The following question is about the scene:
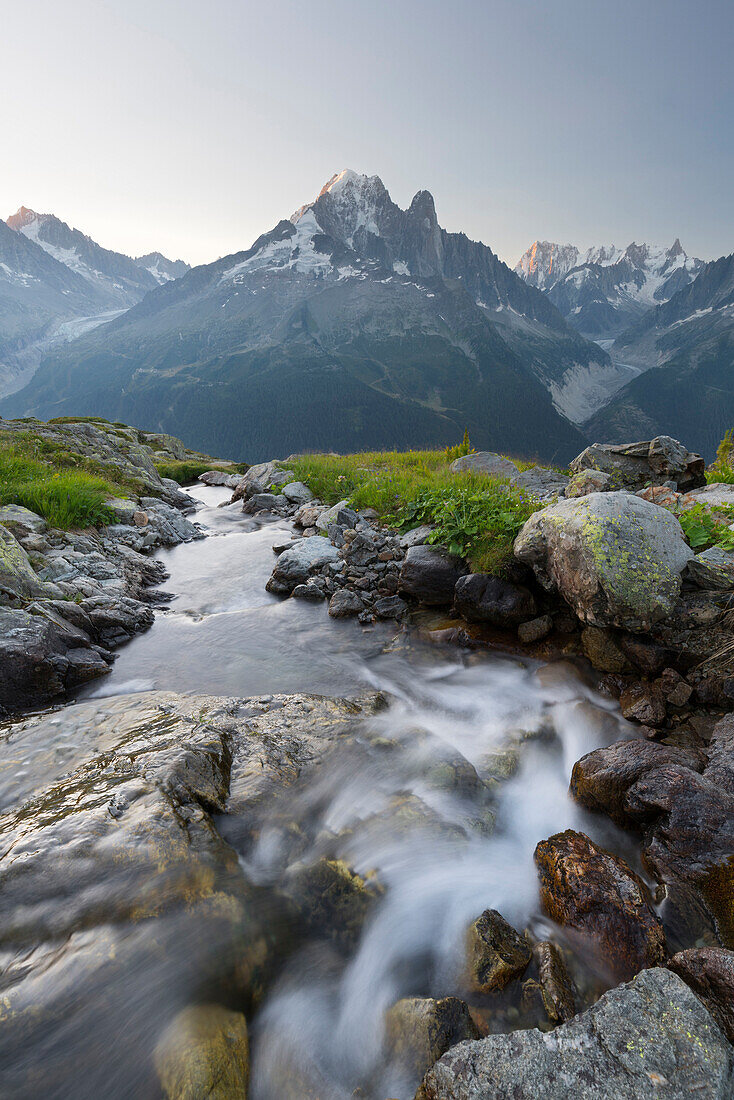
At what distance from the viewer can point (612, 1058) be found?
2457mm

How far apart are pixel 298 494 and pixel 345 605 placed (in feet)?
37.1

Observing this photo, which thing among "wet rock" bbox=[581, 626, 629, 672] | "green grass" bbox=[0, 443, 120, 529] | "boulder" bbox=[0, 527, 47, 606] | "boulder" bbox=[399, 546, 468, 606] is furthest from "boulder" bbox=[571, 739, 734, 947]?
"green grass" bbox=[0, 443, 120, 529]

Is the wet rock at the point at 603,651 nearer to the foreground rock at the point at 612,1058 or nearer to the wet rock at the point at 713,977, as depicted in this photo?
the wet rock at the point at 713,977

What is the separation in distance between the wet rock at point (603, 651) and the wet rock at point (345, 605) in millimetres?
4490

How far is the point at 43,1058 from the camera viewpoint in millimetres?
2834

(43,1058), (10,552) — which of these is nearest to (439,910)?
(43,1058)

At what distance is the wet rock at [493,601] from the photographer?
8.02m

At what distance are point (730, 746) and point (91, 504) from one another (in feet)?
50.6

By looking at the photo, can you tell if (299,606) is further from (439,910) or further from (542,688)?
(439,910)

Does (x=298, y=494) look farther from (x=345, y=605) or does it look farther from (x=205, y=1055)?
(x=205, y=1055)

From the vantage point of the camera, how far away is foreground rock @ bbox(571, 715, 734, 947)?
3.71 m

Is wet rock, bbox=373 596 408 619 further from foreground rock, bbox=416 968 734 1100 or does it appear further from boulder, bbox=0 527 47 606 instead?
foreground rock, bbox=416 968 734 1100

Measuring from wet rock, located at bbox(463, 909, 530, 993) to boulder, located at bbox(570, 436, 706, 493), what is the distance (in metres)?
11.7

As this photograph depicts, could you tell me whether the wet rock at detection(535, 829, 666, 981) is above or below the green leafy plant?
below
